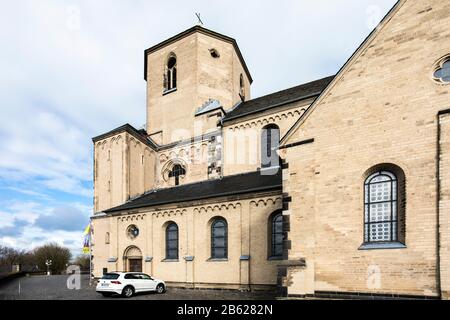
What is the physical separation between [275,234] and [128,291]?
24.6 ft

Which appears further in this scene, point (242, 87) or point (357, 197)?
point (242, 87)

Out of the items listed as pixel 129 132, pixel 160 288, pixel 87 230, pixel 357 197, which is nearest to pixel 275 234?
pixel 357 197

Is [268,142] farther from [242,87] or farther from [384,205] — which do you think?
[384,205]

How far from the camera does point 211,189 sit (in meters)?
19.0

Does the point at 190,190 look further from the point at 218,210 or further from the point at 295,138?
the point at 295,138

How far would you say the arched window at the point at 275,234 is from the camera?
15444mm

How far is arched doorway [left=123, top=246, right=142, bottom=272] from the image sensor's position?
2002 cm

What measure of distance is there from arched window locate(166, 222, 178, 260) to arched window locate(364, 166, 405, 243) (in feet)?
39.0

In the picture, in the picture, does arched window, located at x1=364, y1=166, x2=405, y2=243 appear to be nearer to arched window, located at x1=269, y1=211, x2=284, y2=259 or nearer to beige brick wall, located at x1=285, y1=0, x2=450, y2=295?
beige brick wall, located at x1=285, y1=0, x2=450, y2=295

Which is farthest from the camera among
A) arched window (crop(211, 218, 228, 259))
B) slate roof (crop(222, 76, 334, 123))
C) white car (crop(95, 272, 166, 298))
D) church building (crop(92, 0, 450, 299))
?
slate roof (crop(222, 76, 334, 123))

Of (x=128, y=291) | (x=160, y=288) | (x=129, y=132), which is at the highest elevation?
(x=129, y=132)

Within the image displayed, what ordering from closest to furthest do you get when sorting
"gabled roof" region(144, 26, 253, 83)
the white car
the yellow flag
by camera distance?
the white car, the yellow flag, "gabled roof" region(144, 26, 253, 83)

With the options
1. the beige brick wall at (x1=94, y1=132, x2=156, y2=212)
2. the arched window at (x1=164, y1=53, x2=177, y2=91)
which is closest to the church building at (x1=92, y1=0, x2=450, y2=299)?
the beige brick wall at (x1=94, y1=132, x2=156, y2=212)
